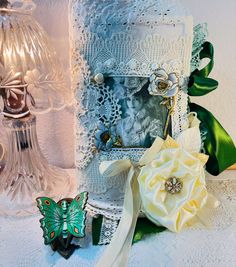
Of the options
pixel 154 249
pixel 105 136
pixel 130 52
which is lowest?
pixel 154 249

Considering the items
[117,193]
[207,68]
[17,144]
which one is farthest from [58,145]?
[207,68]

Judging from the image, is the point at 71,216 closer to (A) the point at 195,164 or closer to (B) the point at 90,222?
(B) the point at 90,222

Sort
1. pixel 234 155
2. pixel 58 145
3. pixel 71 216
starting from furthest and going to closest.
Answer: pixel 58 145 < pixel 234 155 < pixel 71 216

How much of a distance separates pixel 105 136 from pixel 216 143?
204 millimetres

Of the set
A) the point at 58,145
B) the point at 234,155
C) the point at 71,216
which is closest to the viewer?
the point at 71,216

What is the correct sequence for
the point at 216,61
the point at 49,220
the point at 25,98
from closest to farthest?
the point at 49,220 → the point at 25,98 → the point at 216,61

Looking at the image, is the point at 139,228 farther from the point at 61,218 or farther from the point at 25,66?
the point at 25,66

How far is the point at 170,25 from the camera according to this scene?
0.46 meters

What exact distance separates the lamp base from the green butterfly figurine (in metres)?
0.14

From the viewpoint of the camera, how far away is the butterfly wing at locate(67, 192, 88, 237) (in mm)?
443

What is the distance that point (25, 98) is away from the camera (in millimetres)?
547

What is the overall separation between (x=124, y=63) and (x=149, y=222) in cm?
25

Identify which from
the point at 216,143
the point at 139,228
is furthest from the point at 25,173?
the point at 216,143

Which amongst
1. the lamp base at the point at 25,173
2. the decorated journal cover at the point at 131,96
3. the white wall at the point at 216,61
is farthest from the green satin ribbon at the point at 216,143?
the lamp base at the point at 25,173
